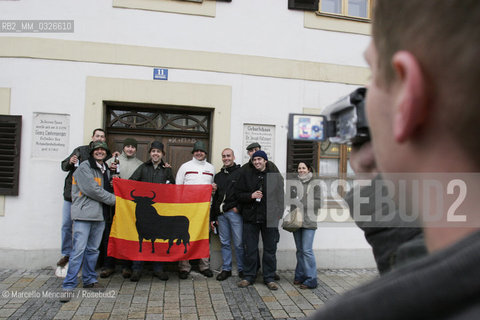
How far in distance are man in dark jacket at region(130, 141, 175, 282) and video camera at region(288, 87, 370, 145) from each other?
15.6 feet

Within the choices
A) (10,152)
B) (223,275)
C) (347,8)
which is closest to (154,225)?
(223,275)

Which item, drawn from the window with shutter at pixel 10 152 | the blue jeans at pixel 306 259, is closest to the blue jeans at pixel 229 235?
the blue jeans at pixel 306 259

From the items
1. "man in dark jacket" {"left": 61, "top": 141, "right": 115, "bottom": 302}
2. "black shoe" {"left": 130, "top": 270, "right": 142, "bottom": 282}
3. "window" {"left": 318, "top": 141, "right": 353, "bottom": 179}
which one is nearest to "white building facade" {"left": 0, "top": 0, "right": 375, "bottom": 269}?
"window" {"left": 318, "top": 141, "right": 353, "bottom": 179}

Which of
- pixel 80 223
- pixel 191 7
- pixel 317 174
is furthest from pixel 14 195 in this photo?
pixel 317 174

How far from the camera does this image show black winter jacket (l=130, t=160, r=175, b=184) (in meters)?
5.30

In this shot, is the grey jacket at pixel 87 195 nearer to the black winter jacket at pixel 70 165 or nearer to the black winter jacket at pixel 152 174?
the black winter jacket at pixel 70 165

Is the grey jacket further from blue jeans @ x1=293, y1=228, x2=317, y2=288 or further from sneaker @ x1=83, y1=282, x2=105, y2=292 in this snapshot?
blue jeans @ x1=293, y1=228, x2=317, y2=288

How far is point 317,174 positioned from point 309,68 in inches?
76.0

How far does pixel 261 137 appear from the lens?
5926 mm

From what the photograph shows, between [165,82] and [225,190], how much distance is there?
208cm

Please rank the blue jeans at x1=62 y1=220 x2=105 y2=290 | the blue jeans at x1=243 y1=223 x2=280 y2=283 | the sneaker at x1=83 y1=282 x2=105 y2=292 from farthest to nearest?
the blue jeans at x1=243 y1=223 x2=280 y2=283 → the sneaker at x1=83 y1=282 x2=105 y2=292 → the blue jeans at x1=62 y1=220 x2=105 y2=290

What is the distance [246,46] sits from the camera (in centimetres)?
592

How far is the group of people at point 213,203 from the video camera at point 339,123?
4.38m

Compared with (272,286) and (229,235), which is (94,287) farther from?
(272,286)
